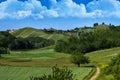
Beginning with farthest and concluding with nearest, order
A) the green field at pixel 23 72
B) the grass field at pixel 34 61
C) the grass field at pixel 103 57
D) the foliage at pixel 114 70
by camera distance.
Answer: the grass field at pixel 103 57
the grass field at pixel 34 61
the green field at pixel 23 72
the foliage at pixel 114 70

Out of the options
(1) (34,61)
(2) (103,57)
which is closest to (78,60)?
(1) (34,61)

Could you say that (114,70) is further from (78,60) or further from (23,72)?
(78,60)

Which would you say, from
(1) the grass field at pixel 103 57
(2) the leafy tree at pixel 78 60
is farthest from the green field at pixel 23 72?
(1) the grass field at pixel 103 57

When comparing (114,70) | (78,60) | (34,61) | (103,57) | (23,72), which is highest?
(114,70)

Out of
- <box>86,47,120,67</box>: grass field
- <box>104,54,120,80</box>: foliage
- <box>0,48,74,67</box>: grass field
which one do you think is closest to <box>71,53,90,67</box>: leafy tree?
<box>0,48,74,67</box>: grass field

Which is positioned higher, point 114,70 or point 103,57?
point 114,70

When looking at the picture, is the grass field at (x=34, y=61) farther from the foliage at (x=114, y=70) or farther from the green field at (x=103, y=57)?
the foliage at (x=114, y=70)

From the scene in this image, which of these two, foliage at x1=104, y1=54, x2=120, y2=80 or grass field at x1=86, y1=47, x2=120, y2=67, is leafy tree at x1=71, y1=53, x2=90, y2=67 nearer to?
grass field at x1=86, y1=47, x2=120, y2=67

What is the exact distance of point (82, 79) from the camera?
277 feet

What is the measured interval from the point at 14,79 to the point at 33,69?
20.0 meters

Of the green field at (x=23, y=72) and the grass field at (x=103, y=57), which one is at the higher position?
the green field at (x=23, y=72)

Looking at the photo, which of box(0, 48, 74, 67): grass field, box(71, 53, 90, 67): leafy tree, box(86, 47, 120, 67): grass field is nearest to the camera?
box(0, 48, 74, 67): grass field

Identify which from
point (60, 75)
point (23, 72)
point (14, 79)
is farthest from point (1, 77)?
point (60, 75)

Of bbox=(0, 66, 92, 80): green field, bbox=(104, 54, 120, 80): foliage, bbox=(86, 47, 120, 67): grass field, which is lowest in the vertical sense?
bbox=(86, 47, 120, 67): grass field
